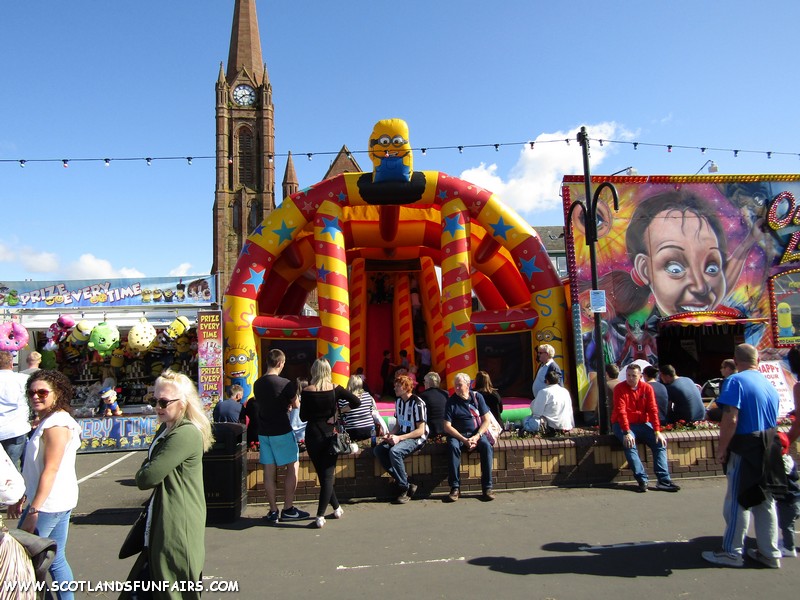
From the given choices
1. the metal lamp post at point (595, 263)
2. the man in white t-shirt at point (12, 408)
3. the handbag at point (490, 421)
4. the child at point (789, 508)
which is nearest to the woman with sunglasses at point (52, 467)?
the man in white t-shirt at point (12, 408)

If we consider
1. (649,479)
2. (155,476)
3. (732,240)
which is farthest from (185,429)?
(732,240)

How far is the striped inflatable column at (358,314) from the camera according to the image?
555 inches

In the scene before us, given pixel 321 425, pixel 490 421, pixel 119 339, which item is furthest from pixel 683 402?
pixel 119 339

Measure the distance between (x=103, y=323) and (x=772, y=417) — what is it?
45.0 ft

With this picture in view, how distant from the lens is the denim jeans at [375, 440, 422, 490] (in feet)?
20.7

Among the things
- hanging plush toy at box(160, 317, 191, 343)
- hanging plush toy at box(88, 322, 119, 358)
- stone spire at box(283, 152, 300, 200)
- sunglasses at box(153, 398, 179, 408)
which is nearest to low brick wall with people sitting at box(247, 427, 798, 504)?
sunglasses at box(153, 398, 179, 408)

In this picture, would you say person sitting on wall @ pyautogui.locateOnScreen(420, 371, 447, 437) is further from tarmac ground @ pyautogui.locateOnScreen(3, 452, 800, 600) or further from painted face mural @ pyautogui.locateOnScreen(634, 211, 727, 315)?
painted face mural @ pyautogui.locateOnScreen(634, 211, 727, 315)

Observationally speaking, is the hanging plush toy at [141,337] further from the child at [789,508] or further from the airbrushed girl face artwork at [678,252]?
the child at [789,508]

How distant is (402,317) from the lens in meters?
14.9

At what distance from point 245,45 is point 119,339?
44.6 m

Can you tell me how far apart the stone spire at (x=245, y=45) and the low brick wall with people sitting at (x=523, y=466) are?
51.0m

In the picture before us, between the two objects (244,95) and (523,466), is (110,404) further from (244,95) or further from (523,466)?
(244,95)

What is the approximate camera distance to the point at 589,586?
3967 mm

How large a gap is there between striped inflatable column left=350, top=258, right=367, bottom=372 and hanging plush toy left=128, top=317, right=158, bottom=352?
4614mm
